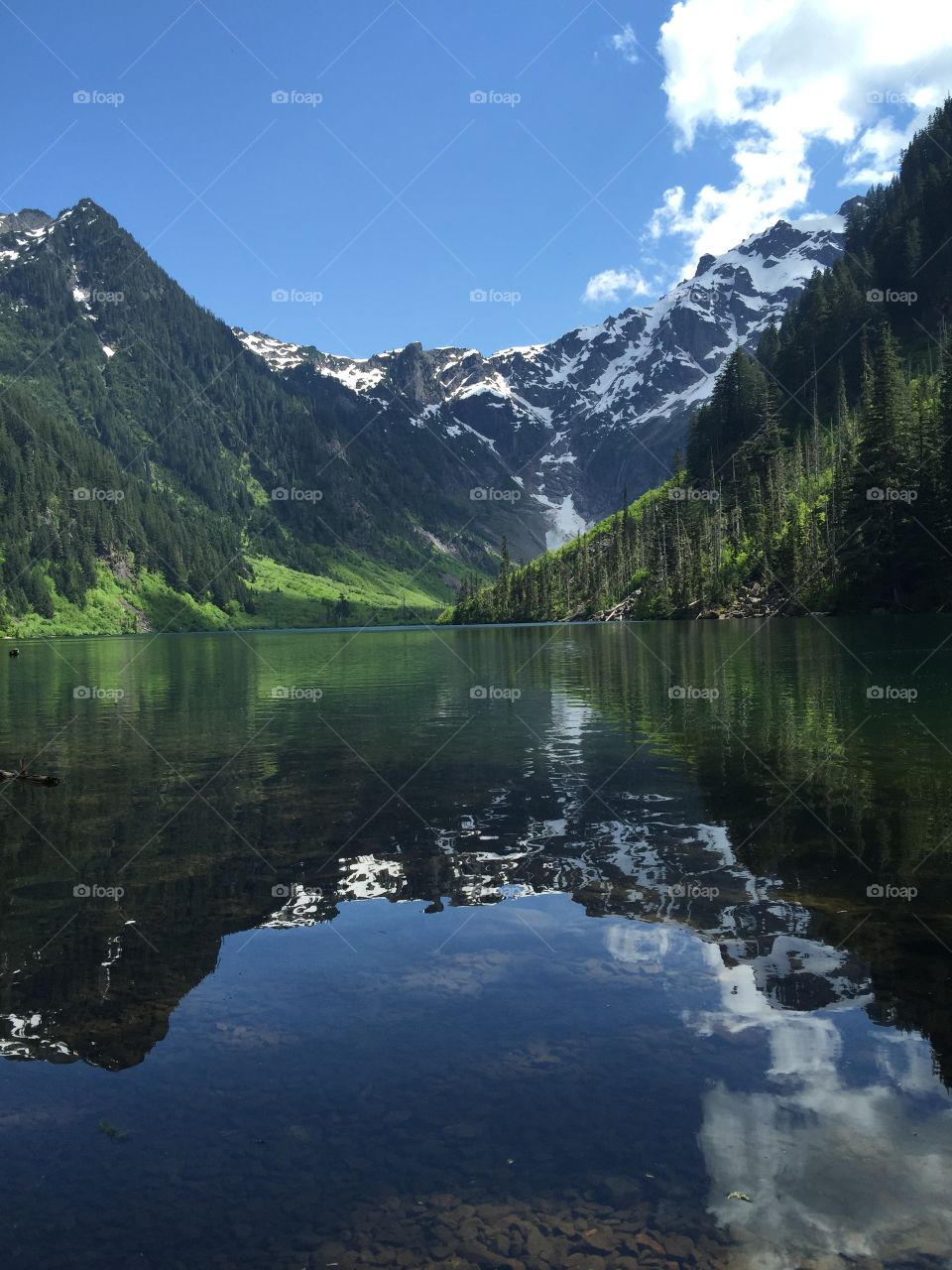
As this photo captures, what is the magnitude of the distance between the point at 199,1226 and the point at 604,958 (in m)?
8.34

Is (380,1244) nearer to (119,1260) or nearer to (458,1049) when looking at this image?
(119,1260)

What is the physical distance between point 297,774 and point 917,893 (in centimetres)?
2258

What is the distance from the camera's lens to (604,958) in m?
15.0

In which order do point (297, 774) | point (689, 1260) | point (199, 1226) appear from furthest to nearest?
point (297, 774) < point (199, 1226) < point (689, 1260)

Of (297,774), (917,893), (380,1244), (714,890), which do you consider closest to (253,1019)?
(380,1244)

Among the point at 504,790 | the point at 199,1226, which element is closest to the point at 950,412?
the point at 504,790

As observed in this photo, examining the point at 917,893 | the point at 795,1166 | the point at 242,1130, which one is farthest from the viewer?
the point at 917,893

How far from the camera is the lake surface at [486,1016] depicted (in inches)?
330

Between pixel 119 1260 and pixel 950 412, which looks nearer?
pixel 119 1260

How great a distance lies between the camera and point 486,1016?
1284 cm

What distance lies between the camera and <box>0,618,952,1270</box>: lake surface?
27.5ft

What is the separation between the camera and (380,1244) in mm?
8047

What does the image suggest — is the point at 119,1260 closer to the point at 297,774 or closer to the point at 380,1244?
the point at 380,1244

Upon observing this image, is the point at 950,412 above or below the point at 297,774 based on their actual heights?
above
